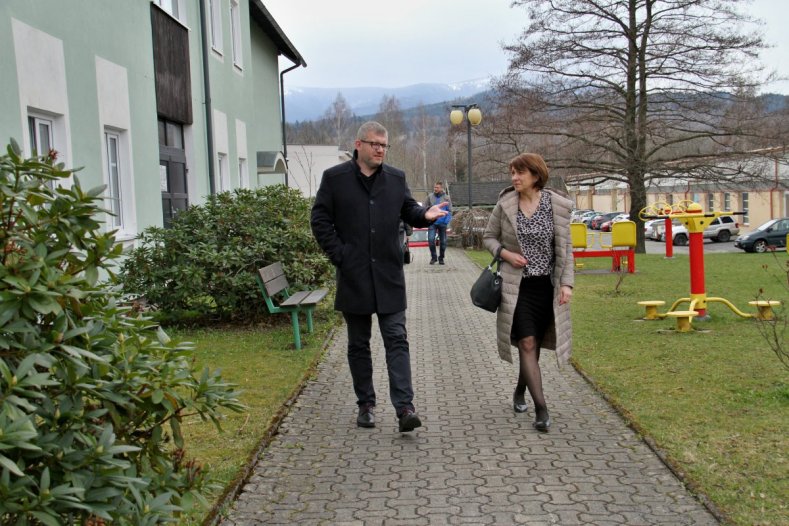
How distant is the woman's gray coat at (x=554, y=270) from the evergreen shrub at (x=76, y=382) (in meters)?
3.08

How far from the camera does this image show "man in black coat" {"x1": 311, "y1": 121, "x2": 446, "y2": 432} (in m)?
5.75

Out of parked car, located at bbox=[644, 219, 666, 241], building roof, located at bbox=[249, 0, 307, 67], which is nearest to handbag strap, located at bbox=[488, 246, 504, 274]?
building roof, located at bbox=[249, 0, 307, 67]

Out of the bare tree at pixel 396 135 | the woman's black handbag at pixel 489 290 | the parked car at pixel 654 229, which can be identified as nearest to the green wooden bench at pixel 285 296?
the woman's black handbag at pixel 489 290

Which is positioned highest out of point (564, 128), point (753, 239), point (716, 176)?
point (564, 128)

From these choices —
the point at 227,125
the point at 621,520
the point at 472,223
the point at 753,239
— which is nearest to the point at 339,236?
the point at 621,520

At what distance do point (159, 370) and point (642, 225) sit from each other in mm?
32735

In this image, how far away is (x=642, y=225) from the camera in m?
33.8

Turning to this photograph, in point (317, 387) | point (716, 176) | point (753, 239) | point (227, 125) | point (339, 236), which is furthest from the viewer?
point (753, 239)

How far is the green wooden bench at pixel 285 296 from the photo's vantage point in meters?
9.28

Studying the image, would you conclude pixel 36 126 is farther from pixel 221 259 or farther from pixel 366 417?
pixel 366 417

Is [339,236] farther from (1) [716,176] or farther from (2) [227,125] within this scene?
(1) [716,176]

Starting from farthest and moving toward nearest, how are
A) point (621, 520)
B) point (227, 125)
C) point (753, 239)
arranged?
point (753, 239), point (227, 125), point (621, 520)

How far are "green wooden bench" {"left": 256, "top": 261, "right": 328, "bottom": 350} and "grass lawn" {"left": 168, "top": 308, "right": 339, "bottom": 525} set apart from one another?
32 cm

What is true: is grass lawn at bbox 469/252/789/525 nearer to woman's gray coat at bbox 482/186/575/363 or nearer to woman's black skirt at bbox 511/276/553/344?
woman's gray coat at bbox 482/186/575/363
